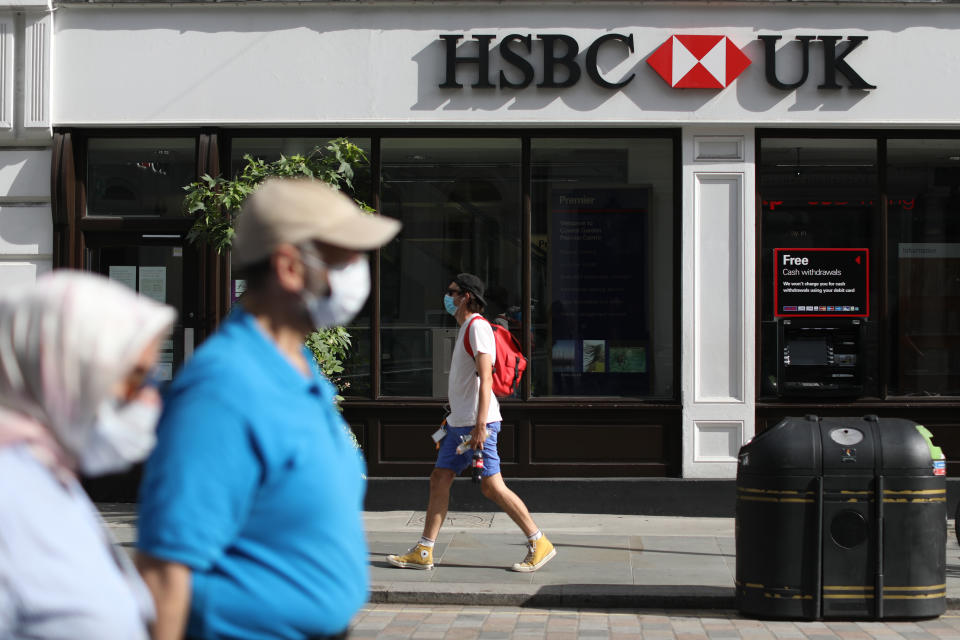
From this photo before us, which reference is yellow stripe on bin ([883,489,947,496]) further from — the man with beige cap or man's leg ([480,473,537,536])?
the man with beige cap

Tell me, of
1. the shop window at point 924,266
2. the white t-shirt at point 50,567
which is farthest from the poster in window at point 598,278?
the white t-shirt at point 50,567

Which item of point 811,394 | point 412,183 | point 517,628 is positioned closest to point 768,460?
point 517,628

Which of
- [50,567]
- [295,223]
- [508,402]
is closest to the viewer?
[50,567]

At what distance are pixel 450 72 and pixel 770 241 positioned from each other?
3.33 metres

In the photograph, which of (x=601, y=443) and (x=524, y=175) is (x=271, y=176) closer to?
(x=524, y=175)

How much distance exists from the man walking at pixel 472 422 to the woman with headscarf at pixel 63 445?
Result: 234 inches

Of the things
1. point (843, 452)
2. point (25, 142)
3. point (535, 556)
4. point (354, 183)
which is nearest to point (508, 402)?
point (354, 183)

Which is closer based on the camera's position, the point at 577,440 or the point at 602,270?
the point at 577,440

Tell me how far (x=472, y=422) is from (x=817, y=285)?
13.9 ft

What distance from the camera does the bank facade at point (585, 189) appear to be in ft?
34.4

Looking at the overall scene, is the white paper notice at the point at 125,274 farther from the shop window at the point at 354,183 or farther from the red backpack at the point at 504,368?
the red backpack at the point at 504,368

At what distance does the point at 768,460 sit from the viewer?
275 inches

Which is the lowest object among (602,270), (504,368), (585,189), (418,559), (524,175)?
(418,559)

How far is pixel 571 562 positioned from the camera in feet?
28.3
